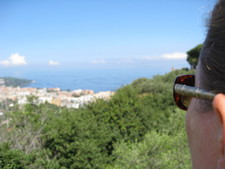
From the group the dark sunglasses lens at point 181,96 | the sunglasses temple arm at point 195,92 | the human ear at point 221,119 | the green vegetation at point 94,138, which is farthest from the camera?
the green vegetation at point 94,138

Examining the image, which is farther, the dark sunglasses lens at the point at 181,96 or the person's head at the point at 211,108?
the dark sunglasses lens at the point at 181,96

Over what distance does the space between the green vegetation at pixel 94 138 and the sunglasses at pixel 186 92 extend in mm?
5063

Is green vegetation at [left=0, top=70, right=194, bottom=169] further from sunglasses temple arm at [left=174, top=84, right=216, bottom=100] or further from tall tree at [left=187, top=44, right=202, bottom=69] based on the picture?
tall tree at [left=187, top=44, right=202, bottom=69]

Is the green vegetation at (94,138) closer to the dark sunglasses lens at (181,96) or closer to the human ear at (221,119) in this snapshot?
the dark sunglasses lens at (181,96)

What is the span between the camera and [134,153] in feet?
20.1

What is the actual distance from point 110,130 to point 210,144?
972cm

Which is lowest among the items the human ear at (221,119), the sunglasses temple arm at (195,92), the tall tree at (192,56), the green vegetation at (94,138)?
the green vegetation at (94,138)

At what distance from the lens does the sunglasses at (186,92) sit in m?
0.66

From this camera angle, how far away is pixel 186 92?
0.79m

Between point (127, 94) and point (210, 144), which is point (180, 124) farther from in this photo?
point (210, 144)

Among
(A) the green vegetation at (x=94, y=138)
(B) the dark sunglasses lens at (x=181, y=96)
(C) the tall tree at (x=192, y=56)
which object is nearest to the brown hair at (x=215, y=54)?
(B) the dark sunglasses lens at (x=181, y=96)

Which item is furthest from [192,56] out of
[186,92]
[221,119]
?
[221,119]

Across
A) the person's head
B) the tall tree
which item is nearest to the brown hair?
the person's head

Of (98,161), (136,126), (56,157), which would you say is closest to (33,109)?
(56,157)
